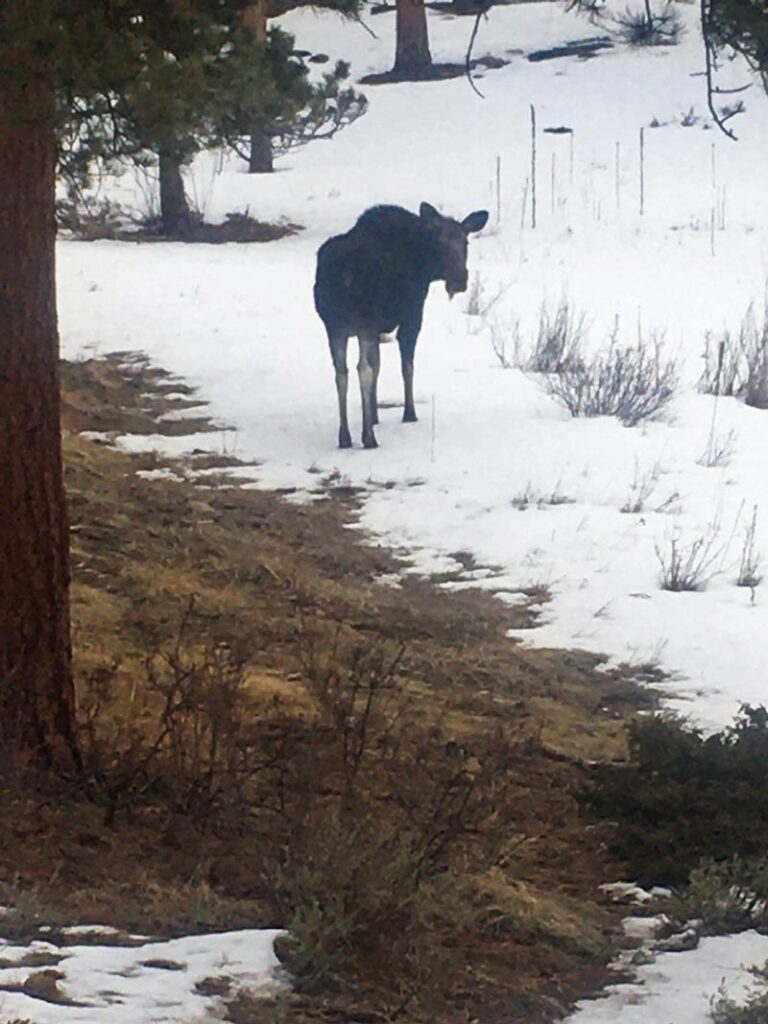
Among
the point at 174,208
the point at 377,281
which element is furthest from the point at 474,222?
the point at 174,208

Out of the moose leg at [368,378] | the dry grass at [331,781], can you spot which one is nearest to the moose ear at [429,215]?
the moose leg at [368,378]

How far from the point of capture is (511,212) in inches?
999

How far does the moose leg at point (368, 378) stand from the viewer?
12.4 meters

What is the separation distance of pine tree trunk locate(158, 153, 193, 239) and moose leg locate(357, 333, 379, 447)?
11551mm

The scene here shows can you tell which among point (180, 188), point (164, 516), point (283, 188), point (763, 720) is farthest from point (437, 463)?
point (283, 188)

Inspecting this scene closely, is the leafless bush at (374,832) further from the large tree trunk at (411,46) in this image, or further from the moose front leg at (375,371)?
the large tree trunk at (411,46)

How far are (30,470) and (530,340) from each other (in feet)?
36.6

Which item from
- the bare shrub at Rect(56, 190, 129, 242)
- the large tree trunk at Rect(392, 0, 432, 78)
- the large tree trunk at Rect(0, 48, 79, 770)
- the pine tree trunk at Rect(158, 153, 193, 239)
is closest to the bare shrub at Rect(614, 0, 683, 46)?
the large tree trunk at Rect(0, 48, 79, 770)

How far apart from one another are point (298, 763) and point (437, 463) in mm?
6662

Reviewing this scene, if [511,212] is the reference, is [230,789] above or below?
below

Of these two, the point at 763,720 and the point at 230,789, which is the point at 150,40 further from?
the point at 763,720

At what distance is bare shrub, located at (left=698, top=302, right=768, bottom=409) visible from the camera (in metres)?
13.7

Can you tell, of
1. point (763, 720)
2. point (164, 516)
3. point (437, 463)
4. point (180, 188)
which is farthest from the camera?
point (180, 188)

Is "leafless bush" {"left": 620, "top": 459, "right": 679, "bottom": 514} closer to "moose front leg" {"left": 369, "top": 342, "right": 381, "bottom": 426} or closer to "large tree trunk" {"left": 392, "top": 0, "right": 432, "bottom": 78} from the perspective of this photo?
"moose front leg" {"left": 369, "top": 342, "right": 381, "bottom": 426}
